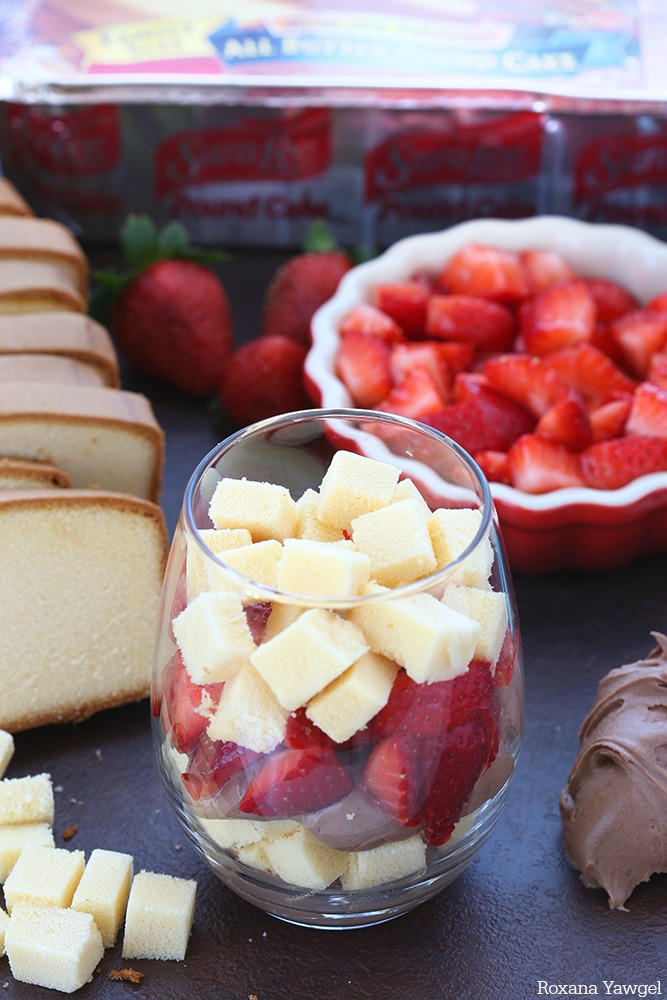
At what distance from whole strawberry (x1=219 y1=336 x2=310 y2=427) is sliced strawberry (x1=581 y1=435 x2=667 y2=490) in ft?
1.57

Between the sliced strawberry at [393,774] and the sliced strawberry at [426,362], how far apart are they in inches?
31.9

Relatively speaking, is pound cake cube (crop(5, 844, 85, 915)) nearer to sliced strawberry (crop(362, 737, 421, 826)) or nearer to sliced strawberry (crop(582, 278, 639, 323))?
sliced strawberry (crop(362, 737, 421, 826))

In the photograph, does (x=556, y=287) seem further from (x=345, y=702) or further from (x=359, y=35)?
(x=345, y=702)

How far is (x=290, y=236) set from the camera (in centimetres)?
218

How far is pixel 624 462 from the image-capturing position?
1.53 m

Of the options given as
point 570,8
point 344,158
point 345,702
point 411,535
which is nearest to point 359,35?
point 344,158

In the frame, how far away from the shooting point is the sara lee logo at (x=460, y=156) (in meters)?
2.02

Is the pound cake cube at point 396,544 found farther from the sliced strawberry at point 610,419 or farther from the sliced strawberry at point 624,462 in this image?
the sliced strawberry at point 610,419

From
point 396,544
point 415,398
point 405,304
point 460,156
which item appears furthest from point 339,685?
point 460,156

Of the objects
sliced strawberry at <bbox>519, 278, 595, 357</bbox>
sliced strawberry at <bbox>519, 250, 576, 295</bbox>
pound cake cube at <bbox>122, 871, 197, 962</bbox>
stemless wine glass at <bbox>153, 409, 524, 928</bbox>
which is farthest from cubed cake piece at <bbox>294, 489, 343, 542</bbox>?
sliced strawberry at <bbox>519, 250, 576, 295</bbox>

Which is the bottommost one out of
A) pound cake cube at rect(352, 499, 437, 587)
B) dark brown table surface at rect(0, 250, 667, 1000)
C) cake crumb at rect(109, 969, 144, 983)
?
dark brown table surface at rect(0, 250, 667, 1000)

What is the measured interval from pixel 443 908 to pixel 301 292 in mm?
1020

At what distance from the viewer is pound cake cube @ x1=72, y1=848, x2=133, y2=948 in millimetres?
1162

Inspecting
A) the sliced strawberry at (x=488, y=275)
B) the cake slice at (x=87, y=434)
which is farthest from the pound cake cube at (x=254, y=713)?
the sliced strawberry at (x=488, y=275)
